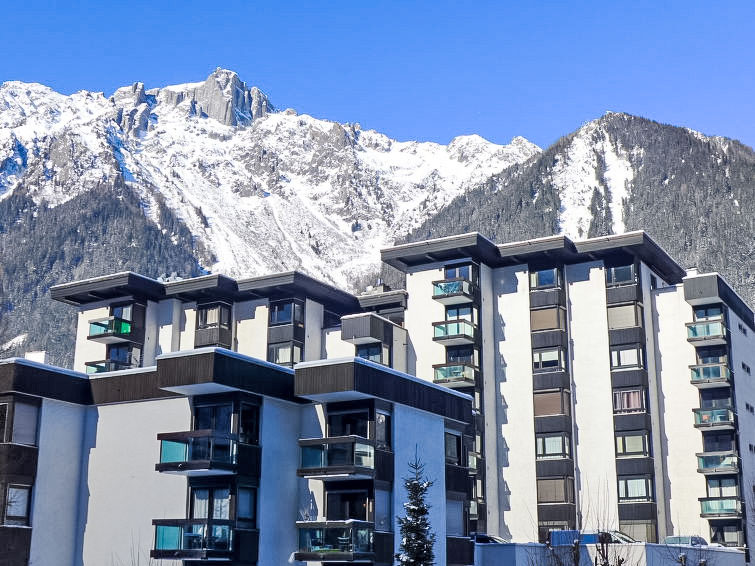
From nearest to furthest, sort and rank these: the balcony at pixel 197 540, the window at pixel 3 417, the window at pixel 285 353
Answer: the balcony at pixel 197 540 < the window at pixel 3 417 < the window at pixel 285 353

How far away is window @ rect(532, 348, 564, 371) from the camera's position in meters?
76.5

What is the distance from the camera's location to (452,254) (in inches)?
3132

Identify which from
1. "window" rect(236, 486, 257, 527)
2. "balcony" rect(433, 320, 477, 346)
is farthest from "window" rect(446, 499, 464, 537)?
"balcony" rect(433, 320, 477, 346)

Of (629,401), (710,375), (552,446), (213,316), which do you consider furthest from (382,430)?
(213,316)

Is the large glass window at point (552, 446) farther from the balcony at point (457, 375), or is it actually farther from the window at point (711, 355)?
the window at point (711, 355)

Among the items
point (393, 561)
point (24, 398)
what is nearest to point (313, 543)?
point (393, 561)

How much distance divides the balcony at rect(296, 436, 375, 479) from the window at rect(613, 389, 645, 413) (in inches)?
1284

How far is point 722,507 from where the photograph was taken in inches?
2803

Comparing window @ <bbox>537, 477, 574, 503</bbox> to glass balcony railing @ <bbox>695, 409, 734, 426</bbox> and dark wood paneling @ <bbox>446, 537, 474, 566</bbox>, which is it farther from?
dark wood paneling @ <bbox>446, 537, 474, 566</bbox>

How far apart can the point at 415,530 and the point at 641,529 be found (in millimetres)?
30128

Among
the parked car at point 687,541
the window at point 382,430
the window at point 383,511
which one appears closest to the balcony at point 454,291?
the parked car at point 687,541

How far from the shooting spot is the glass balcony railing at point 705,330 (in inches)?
2908

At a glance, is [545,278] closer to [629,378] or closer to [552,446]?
[629,378]

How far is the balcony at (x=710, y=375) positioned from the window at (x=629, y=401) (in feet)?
13.9
